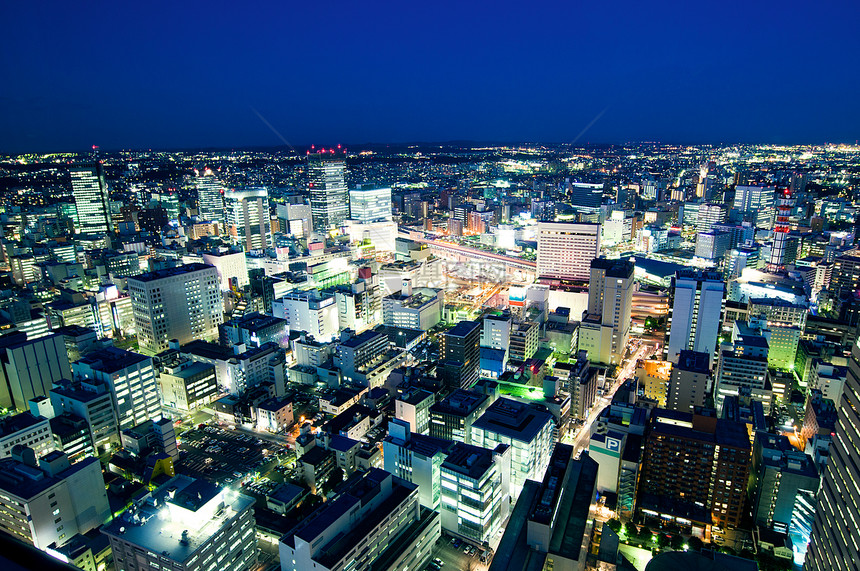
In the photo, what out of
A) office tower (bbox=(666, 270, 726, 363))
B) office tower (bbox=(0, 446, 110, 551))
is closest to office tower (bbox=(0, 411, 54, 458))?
office tower (bbox=(0, 446, 110, 551))

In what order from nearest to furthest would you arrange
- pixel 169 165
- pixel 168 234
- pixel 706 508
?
pixel 706 508, pixel 168 234, pixel 169 165

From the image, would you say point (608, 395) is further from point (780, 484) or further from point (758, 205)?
point (758, 205)

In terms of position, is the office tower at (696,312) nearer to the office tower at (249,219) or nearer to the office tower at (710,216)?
the office tower at (710,216)

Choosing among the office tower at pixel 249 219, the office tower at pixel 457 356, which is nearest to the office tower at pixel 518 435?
the office tower at pixel 457 356

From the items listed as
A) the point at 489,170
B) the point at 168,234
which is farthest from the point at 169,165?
the point at 489,170

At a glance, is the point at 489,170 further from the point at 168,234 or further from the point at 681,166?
the point at 168,234

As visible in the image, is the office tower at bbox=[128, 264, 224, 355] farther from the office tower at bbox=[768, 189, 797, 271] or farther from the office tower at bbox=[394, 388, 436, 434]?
the office tower at bbox=[768, 189, 797, 271]

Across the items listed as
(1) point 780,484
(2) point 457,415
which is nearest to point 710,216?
(1) point 780,484
